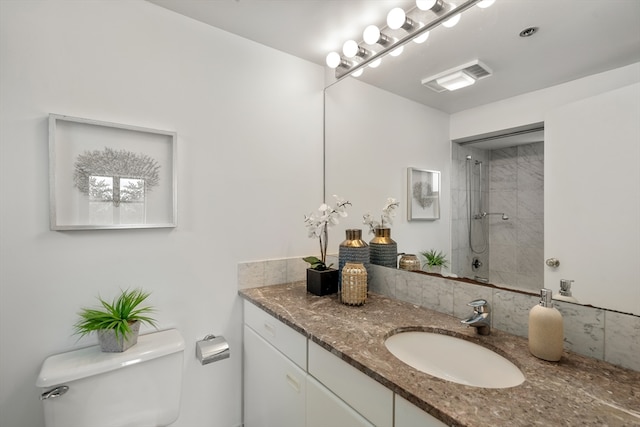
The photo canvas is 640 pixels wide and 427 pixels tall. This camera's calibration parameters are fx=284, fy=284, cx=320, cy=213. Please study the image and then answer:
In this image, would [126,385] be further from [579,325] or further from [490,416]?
[579,325]

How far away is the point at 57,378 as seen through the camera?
937 mm

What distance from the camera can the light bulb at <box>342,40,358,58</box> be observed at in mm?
1492

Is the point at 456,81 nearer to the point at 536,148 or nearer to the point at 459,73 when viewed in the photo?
the point at 459,73

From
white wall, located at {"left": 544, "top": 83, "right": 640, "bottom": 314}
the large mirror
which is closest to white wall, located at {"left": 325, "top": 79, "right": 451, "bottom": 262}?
the large mirror

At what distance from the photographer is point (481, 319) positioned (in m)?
0.94

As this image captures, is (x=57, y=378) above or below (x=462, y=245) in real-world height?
below

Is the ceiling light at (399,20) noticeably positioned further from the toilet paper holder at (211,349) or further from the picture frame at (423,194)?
the toilet paper holder at (211,349)

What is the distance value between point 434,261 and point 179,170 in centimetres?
123

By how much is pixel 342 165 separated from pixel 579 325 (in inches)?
49.9

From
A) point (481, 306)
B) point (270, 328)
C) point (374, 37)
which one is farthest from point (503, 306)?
point (374, 37)

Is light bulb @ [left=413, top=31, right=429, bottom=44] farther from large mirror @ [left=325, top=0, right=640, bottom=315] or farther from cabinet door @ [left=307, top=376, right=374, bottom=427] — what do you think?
cabinet door @ [left=307, top=376, right=374, bottom=427]

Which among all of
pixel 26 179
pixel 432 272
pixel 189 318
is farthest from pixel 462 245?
pixel 26 179

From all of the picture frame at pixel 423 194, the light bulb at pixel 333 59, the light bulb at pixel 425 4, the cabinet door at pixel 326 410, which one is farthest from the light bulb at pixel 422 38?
the cabinet door at pixel 326 410

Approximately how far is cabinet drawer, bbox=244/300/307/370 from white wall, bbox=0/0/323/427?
0.14 meters
